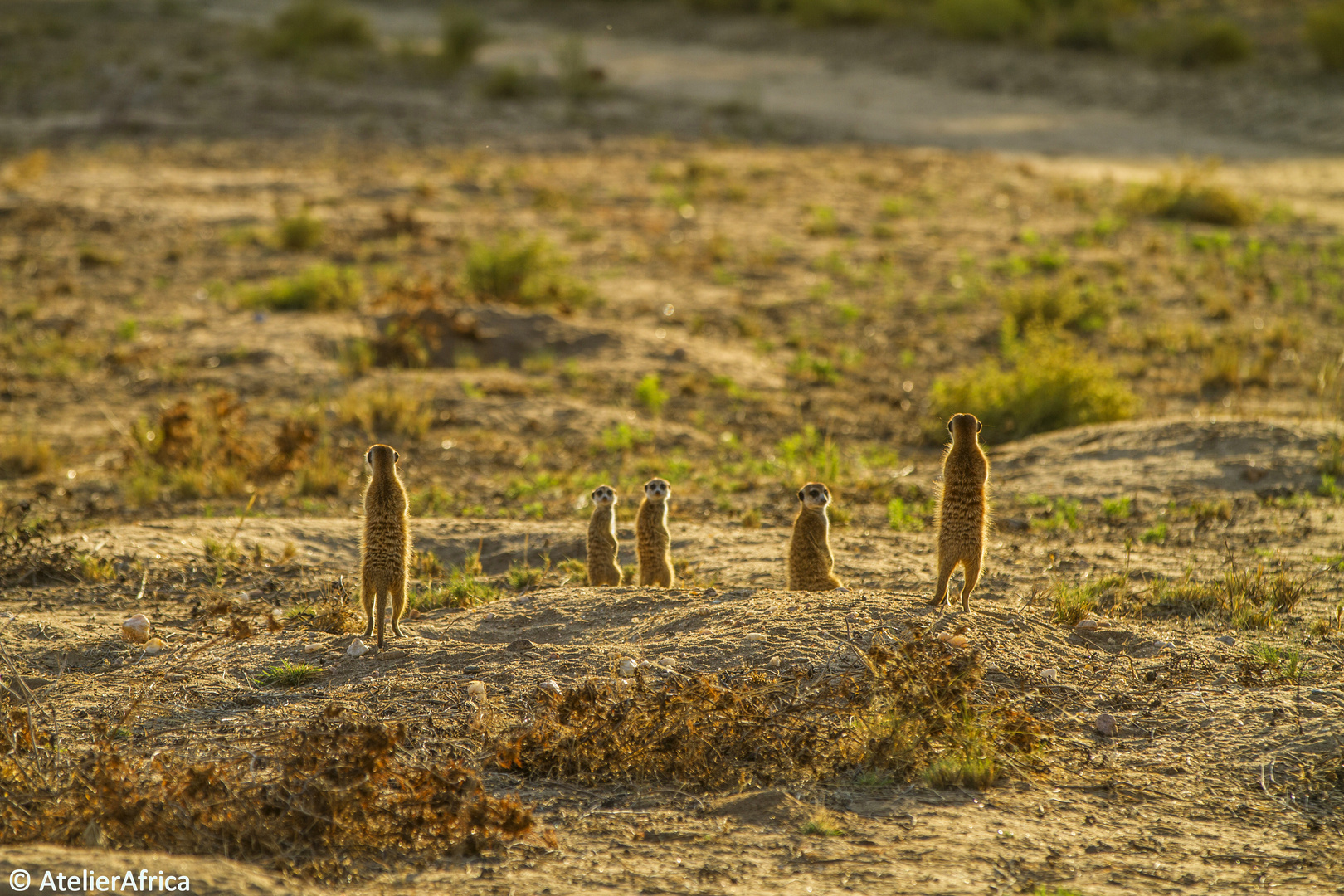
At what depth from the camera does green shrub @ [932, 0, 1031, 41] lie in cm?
3142

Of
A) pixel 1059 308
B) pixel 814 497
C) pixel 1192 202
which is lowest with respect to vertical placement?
pixel 814 497

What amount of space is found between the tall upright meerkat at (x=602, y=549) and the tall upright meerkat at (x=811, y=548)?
3.42 feet

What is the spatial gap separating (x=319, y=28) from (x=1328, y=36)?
2569 cm

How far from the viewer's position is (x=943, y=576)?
5.73 m

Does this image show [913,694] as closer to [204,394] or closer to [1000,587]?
[1000,587]

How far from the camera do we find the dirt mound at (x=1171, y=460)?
8.51 meters

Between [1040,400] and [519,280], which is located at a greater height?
[519,280]

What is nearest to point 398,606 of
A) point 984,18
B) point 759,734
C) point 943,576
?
point 759,734

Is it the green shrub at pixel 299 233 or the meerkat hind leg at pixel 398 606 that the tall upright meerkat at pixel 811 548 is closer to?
the meerkat hind leg at pixel 398 606

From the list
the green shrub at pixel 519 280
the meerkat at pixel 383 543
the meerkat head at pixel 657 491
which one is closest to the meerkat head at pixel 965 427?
the meerkat head at pixel 657 491

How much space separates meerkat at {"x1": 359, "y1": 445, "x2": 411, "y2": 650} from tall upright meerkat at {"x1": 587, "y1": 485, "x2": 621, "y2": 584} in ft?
4.42

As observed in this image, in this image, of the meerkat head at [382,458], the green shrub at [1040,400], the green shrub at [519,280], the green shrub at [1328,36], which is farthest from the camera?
the green shrub at [1328,36]

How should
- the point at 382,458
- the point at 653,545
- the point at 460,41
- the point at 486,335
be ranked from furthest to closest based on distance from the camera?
1. the point at 460,41
2. the point at 486,335
3. the point at 653,545
4. the point at 382,458

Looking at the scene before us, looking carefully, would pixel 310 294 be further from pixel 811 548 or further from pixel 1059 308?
pixel 811 548
